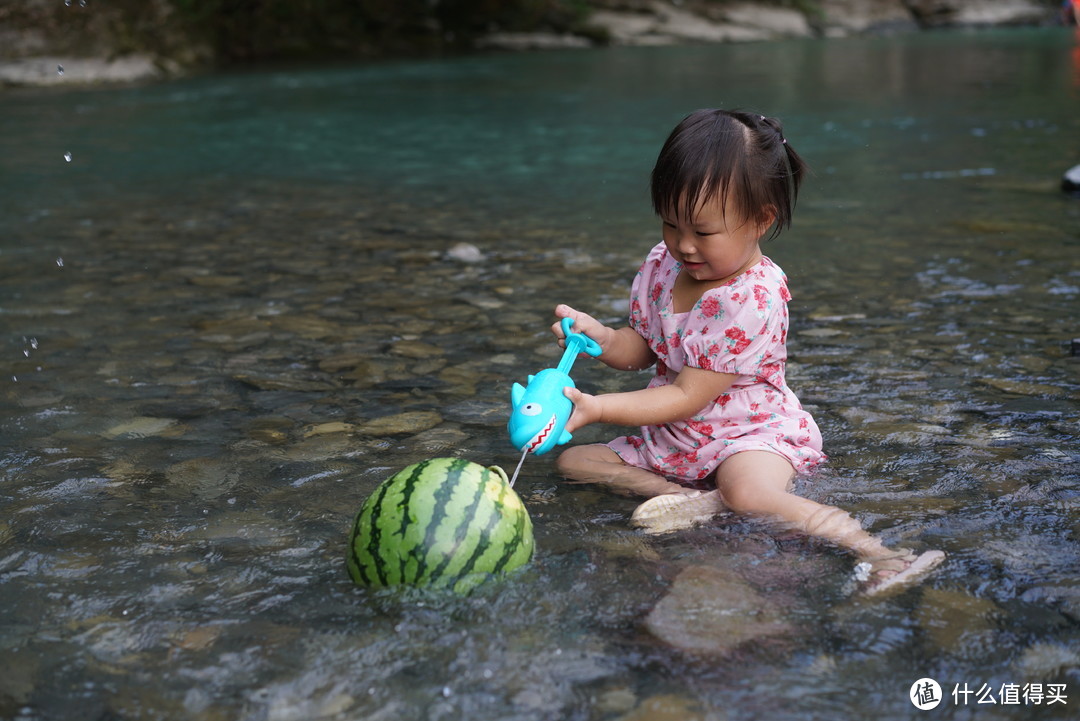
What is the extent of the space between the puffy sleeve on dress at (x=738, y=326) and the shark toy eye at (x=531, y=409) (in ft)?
1.96

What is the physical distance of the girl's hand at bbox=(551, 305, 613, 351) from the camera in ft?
11.0

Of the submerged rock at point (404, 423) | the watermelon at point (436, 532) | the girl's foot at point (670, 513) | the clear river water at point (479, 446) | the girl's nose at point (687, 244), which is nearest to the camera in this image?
the clear river water at point (479, 446)

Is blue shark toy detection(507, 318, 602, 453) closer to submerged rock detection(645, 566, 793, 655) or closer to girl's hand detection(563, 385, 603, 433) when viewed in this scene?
girl's hand detection(563, 385, 603, 433)

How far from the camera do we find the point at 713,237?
312 centimetres

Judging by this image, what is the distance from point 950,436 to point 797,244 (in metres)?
2.98

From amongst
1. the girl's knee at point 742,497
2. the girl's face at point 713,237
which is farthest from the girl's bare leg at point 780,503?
the girl's face at point 713,237

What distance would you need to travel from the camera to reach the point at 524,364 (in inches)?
173

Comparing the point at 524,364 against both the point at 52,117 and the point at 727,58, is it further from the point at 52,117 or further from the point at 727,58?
the point at 727,58

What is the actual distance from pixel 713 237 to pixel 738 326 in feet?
0.95

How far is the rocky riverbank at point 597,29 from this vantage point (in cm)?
1747

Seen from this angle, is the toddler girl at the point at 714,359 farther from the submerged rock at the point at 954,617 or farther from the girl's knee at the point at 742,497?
the submerged rock at the point at 954,617

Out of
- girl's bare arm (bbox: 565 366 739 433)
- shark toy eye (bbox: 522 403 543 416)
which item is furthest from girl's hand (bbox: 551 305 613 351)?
shark toy eye (bbox: 522 403 543 416)

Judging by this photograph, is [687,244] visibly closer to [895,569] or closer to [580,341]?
[580,341]

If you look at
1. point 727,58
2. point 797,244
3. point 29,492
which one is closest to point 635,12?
point 727,58
